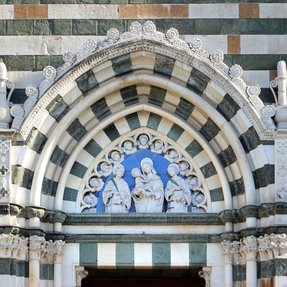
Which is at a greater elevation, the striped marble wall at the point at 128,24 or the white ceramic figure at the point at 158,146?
the striped marble wall at the point at 128,24

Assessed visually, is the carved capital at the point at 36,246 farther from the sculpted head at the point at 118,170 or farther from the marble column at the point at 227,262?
the marble column at the point at 227,262

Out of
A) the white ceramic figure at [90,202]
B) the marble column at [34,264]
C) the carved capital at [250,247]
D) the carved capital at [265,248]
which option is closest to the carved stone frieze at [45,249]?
the marble column at [34,264]

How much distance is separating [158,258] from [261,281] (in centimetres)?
113

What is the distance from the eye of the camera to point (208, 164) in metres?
13.3

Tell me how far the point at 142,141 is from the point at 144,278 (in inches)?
87.3

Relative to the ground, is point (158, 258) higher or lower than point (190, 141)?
lower

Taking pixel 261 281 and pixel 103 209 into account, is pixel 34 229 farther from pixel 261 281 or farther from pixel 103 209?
pixel 261 281

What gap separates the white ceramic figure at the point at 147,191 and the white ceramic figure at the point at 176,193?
0.09 m

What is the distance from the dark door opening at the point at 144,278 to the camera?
13711mm

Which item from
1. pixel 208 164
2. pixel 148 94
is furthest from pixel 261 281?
pixel 148 94

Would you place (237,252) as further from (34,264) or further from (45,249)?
(34,264)

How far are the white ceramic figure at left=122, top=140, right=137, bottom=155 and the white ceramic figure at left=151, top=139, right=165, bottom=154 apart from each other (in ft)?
0.67

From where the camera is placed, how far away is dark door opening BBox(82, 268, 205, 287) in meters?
13.7

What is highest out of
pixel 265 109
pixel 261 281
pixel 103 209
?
pixel 265 109
